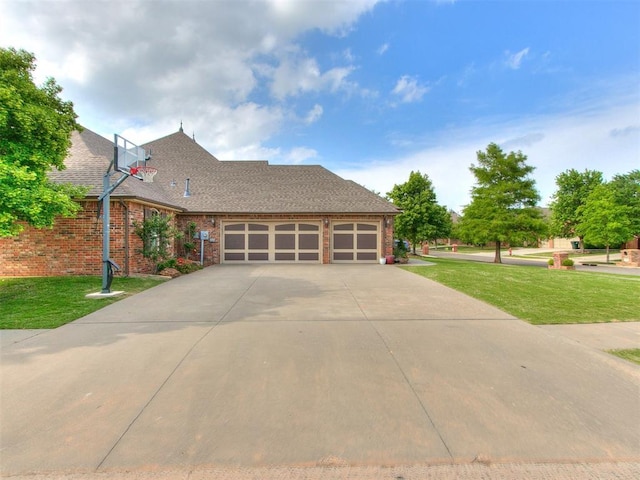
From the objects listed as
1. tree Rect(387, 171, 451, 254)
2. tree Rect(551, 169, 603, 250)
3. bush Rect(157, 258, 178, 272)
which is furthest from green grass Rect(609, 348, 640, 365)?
tree Rect(551, 169, 603, 250)

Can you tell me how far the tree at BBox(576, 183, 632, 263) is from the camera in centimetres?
2511

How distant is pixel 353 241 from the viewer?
53.8 feet

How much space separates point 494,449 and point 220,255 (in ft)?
50.0

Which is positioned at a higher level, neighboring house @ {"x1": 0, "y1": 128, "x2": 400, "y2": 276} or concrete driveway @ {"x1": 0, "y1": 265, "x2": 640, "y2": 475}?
neighboring house @ {"x1": 0, "y1": 128, "x2": 400, "y2": 276}

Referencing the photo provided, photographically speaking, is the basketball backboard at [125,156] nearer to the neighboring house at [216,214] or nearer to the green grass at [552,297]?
the neighboring house at [216,214]

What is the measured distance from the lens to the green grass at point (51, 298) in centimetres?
562

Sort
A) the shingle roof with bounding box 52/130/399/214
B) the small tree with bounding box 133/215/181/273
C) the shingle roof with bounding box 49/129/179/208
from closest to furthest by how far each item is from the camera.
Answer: the shingle roof with bounding box 49/129/179/208
the small tree with bounding box 133/215/181/273
the shingle roof with bounding box 52/130/399/214

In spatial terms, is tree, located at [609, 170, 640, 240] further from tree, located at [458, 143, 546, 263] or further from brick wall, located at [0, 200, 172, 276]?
brick wall, located at [0, 200, 172, 276]

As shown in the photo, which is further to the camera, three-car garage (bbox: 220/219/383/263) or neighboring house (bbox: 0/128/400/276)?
three-car garage (bbox: 220/219/383/263)

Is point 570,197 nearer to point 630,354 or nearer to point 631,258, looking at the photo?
point 631,258

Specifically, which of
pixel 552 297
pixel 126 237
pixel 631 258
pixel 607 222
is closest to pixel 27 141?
pixel 126 237

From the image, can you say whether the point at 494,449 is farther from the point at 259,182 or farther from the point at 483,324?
the point at 259,182

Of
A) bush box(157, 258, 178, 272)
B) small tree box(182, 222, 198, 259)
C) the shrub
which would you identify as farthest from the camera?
small tree box(182, 222, 198, 259)

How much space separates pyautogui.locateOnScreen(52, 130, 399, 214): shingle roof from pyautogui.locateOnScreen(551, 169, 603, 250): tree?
107 feet
